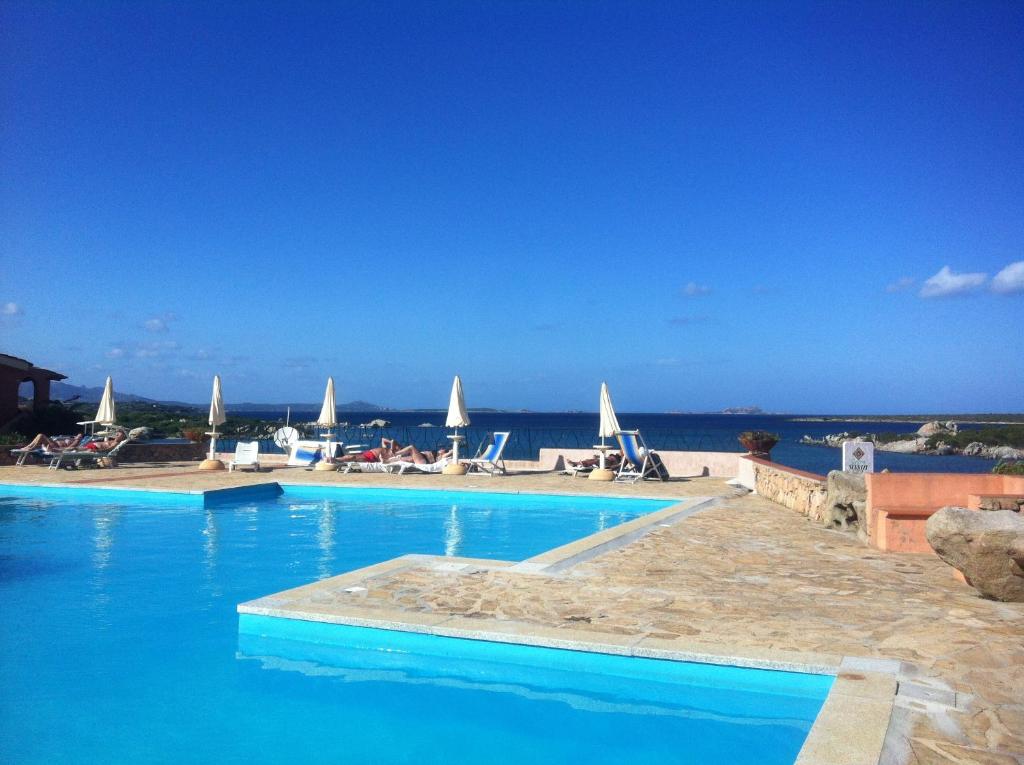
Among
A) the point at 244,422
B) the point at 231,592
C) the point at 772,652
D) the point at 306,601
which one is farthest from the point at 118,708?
the point at 244,422

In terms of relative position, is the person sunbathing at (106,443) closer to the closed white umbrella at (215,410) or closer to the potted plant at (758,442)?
the closed white umbrella at (215,410)

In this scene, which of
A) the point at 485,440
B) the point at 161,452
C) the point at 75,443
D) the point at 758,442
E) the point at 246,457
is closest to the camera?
the point at 758,442

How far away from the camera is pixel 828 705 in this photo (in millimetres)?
3605

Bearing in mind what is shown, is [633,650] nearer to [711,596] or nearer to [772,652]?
[772,652]

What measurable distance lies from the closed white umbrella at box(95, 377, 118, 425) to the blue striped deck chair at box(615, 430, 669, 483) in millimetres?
11480

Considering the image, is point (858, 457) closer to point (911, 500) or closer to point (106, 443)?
point (911, 500)

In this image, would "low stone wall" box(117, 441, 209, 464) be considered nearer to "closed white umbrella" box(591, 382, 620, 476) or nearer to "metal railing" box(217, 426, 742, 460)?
"metal railing" box(217, 426, 742, 460)

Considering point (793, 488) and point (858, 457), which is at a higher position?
point (858, 457)

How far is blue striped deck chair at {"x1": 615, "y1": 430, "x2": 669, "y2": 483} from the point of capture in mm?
14609

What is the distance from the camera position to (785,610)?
17.3 ft

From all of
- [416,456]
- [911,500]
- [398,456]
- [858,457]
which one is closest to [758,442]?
[858,457]

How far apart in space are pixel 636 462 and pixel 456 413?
3668 mm

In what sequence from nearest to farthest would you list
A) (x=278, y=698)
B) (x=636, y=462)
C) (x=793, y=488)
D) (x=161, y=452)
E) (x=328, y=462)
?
1. (x=278, y=698)
2. (x=793, y=488)
3. (x=636, y=462)
4. (x=328, y=462)
5. (x=161, y=452)

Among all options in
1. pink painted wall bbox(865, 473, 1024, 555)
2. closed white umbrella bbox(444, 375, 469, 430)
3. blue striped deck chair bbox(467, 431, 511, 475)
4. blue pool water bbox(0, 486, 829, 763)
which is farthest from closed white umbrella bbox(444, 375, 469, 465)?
pink painted wall bbox(865, 473, 1024, 555)
